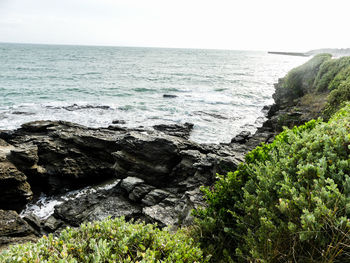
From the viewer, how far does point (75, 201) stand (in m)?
10.8

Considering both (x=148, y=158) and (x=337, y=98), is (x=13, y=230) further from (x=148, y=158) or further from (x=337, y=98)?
(x=337, y=98)

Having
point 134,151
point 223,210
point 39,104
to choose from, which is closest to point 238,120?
point 134,151

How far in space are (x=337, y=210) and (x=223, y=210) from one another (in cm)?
238

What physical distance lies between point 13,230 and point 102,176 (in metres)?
5.46

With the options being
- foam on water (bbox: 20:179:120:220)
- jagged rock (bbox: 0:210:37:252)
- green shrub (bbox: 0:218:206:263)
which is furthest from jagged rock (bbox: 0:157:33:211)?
green shrub (bbox: 0:218:206:263)

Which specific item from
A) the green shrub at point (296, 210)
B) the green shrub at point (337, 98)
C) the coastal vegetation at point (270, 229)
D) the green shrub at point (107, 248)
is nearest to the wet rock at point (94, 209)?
the coastal vegetation at point (270, 229)

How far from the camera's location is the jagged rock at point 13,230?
8.07 m

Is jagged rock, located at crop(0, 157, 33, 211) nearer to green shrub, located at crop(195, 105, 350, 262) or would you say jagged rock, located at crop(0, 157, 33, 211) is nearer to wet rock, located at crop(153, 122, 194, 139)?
green shrub, located at crop(195, 105, 350, 262)

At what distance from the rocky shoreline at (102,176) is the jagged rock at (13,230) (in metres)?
0.03

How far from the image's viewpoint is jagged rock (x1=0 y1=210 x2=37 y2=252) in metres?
8.07

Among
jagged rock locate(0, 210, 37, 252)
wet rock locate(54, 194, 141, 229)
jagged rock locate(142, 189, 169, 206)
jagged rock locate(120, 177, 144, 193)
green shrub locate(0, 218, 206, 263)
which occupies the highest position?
green shrub locate(0, 218, 206, 263)

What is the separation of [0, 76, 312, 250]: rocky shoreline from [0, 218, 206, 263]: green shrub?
354 cm

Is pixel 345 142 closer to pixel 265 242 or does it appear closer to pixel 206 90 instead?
pixel 265 242

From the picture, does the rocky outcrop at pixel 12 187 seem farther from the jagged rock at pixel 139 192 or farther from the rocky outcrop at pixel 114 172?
the jagged rock at pixel 139 192
